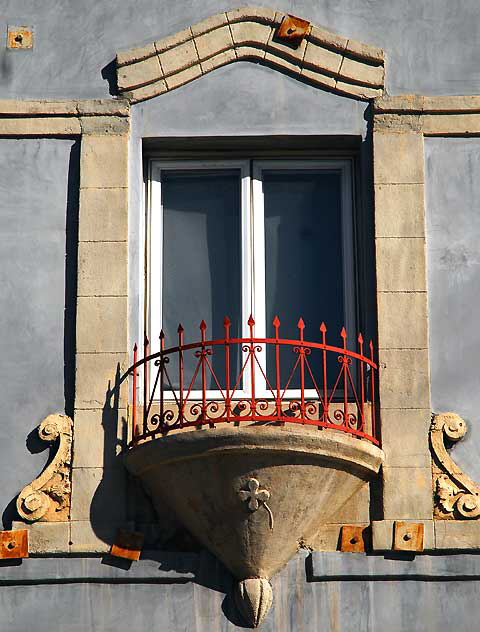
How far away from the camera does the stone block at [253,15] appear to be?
14438 millimetres

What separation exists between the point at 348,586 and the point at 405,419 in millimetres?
1398

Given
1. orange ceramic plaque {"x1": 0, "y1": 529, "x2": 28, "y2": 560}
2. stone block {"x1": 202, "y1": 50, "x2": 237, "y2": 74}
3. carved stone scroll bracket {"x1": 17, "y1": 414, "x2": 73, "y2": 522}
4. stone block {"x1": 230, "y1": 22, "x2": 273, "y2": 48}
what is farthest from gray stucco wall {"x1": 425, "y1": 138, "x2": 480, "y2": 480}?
orange ceramic plaque {"x1": 0, "y1": 529, "x2": 28, "y2": 560}

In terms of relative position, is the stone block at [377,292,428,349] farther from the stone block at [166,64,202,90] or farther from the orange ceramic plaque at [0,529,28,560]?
the orange ceramic plaque at [0,529,28,560]

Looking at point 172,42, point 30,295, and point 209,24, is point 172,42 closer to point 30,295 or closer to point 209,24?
point 209,24

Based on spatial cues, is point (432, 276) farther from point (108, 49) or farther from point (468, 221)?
point (108, 49)

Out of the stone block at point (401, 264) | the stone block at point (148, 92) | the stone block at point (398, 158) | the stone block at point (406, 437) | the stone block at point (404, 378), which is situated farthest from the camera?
the stone block at point (148, 92)

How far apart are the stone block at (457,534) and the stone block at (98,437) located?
2540 mm

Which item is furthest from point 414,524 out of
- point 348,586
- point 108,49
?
point 108,49

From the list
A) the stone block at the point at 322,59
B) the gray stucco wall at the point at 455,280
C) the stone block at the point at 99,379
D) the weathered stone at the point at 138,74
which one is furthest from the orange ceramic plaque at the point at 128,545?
the stone block at the point at 322,59

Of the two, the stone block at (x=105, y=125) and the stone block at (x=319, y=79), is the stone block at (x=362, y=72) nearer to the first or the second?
the stone block at (x=319, y=79)

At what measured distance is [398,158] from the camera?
1409 centimetres

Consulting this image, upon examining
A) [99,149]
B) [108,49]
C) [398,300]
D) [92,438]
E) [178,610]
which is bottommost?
[178,610]

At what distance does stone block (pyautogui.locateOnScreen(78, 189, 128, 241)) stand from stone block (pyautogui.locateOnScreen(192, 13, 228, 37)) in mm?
1534

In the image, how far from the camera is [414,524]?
13.0 meters
